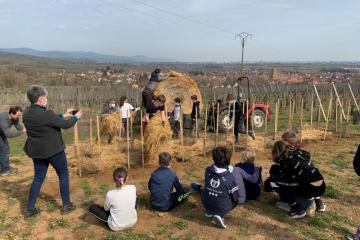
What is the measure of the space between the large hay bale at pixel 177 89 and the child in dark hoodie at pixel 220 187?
7169 mm

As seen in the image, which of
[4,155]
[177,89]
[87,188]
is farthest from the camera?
[177,89]

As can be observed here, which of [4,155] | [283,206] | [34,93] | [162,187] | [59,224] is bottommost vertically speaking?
[59,224]

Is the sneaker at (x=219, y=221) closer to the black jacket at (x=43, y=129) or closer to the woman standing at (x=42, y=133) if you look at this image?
the woman standing at (x=42, y=133)

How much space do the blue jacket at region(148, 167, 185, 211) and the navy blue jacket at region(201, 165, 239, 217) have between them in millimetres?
514

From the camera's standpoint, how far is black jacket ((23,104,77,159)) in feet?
14.8

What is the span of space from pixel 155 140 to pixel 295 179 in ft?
10.3

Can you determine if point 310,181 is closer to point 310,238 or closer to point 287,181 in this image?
point 287,181

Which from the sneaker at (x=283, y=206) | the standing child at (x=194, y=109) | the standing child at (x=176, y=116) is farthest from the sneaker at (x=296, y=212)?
the standing child at (x=194, y=109)

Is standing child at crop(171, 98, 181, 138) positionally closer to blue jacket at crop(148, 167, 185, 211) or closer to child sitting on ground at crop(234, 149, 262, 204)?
child sitting on ground at crop(234, 149, 262, 204)

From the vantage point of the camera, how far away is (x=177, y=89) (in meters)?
12.0

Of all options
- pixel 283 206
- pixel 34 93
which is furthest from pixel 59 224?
pixel 283 206

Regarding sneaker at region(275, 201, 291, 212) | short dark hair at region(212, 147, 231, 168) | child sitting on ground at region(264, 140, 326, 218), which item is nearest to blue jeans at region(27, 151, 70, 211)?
short dark hair at region(212, 147, 231, 168)

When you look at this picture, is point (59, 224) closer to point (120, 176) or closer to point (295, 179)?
point (120, 176)

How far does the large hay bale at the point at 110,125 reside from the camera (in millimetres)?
8258
